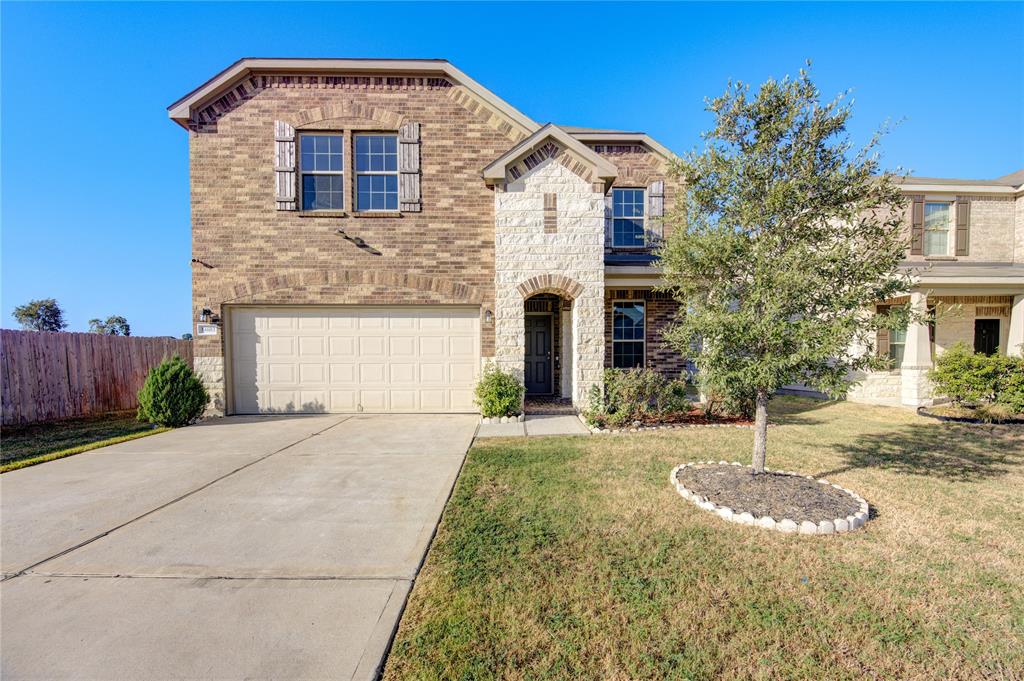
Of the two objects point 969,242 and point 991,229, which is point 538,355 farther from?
point 991,229

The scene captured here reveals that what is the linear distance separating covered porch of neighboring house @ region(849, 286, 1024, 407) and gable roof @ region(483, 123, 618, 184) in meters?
7.64

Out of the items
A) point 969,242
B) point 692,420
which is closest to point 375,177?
point 692,420

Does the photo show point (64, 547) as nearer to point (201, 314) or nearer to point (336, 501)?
point (336, 501)

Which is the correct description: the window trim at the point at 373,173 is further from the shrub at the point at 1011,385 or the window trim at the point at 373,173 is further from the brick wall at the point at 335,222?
the shrub at the point at 1011,385

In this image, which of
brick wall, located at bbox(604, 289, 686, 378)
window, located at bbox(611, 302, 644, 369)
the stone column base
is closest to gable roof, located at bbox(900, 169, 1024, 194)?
the stone column base

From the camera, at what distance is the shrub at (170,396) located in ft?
27.3

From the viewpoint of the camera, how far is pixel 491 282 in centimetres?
941

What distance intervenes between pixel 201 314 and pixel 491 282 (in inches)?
253

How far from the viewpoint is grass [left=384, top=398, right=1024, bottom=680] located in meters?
2.33

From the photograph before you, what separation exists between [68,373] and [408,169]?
9113mm

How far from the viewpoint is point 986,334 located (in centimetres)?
1255

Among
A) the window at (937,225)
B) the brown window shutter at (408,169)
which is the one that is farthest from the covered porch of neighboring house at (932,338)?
the brown window shutter at (408,169)

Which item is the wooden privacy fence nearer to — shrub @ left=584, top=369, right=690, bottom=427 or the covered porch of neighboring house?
shrub @ left=584, top=369, right=690, bottom=427

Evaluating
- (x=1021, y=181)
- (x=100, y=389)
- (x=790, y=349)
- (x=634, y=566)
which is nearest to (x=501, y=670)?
(x=634, y=566)
